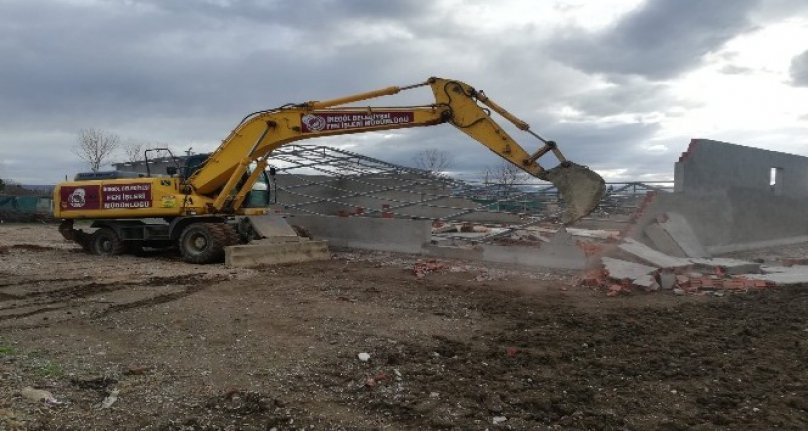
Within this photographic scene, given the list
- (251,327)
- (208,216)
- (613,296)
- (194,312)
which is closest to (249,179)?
(208,216)

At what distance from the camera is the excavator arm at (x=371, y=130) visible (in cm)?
1053

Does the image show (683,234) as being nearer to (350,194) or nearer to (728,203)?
(728,203)

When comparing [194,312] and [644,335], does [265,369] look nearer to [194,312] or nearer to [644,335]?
[194,312]

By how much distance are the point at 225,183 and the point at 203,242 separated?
5.27 feet

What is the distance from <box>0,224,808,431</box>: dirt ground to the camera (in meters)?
4.59

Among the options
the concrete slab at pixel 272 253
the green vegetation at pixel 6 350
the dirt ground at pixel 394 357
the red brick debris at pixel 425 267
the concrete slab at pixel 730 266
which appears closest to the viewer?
the dirt ground at pixel 394 357

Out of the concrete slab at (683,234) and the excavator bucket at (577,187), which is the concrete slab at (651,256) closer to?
the concrete slab at (683,234)

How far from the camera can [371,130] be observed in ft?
42.8

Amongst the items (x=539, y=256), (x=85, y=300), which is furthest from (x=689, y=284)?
(x=85, y=300)

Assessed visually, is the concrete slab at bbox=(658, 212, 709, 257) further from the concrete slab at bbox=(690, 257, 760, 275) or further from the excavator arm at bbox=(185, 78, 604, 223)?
the excavator arm at bbox=(185, 78, 604, 223)

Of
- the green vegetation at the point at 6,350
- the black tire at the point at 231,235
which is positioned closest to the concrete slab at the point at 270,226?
the black tire at the point at 231,235

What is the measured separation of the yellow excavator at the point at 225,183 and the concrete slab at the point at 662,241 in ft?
14.3

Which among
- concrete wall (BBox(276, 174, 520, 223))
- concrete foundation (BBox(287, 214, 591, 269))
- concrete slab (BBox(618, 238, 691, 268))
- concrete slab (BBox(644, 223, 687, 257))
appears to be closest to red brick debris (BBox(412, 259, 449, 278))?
concrete foundation (BBox(287, 214, 591, 269))

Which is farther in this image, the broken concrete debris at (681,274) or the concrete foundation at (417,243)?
the concrete foundation at (417,243)
